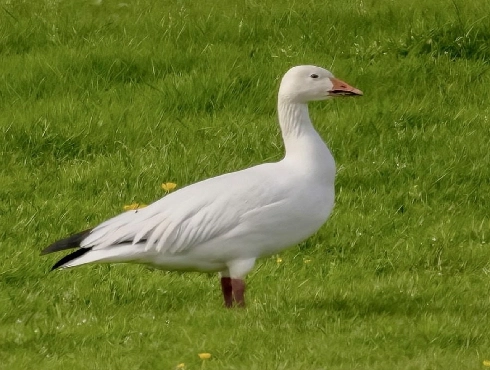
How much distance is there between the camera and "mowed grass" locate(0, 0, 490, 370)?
656 centimetres

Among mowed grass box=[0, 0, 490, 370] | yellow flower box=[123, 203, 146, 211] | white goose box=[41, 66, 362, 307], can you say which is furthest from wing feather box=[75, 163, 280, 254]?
yellow flower box=[123, 203, 146, 211]

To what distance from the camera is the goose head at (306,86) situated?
7.39 metres

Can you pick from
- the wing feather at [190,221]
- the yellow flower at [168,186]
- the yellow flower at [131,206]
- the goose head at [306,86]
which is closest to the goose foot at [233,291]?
the wing feather at [190,221]

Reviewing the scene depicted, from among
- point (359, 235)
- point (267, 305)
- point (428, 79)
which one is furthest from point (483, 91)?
point (267, 305)

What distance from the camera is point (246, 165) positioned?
9836 mm

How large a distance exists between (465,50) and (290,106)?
4.40 meters

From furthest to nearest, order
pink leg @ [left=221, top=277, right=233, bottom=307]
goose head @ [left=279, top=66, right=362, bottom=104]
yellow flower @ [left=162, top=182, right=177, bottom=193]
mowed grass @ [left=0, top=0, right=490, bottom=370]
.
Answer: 1. yellow flower @ [left=162, top=182, right=177, bottom=193]
2. goose head @ [left=279, top=66, right=362, bottom=104]
3. pink leg @ [left=221, top=277, right=233, bottom=307]
4. mowed grass @ [left=0, top=0, right=490, bottom=370]

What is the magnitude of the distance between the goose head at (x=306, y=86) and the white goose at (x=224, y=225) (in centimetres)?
41

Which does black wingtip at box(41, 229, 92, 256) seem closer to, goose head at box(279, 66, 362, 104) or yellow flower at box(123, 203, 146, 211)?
goose head at box(279, 66, 362, 104)

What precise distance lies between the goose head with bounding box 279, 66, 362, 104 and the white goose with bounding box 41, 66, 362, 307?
0.41 meters

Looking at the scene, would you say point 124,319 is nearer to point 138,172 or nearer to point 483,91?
point 138,172

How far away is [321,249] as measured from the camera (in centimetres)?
845

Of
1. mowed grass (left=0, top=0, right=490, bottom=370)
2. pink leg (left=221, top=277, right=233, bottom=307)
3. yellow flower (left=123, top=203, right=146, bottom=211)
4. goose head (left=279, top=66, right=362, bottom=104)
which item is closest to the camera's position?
mowed grass (left=0, top=0, right=490, bottom=370)

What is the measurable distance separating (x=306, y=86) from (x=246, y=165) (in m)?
2.51
